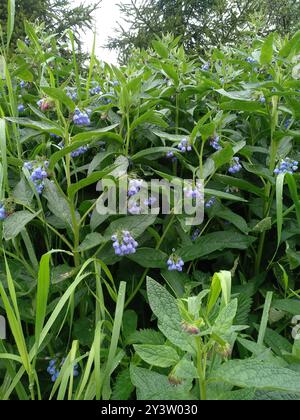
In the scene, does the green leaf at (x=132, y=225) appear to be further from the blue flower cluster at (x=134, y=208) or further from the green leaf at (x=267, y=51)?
the green leaf at (x=267, y=51)

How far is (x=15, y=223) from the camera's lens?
3.96 feet

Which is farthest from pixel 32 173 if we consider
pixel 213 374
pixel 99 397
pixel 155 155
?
pixel 213 374

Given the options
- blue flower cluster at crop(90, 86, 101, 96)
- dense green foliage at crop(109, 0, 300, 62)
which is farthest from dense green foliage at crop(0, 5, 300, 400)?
dense green foliage at crop(109, 0, 300, 62)

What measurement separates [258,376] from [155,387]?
233mm

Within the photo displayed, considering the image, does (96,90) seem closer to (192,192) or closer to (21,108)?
(21,108)

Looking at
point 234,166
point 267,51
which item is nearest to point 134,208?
point 234,166

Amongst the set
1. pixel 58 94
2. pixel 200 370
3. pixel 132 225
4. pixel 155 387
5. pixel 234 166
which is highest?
pixel 58 94

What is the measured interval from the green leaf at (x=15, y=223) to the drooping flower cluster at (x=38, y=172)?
0.32ft

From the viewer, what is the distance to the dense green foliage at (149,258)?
964 millimetres

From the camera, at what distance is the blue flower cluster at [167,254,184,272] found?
1.28 m

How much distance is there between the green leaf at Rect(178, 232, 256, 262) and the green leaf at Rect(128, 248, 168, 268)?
59 mm

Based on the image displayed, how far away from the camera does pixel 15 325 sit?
0.99 m

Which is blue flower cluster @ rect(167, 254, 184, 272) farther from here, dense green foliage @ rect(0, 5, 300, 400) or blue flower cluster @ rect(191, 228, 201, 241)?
blue flower cluster @ rect(191, 228, 201, 241)
